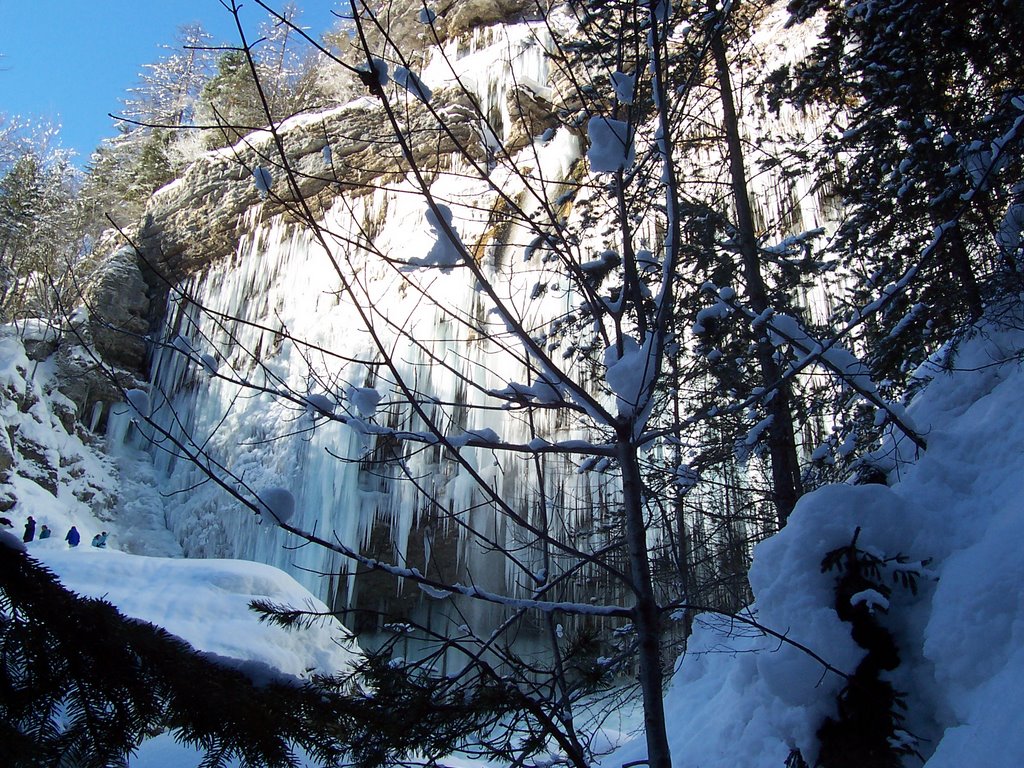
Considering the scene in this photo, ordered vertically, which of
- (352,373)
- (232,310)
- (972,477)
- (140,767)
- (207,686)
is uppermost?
(232,310)

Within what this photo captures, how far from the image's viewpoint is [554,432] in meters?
10.6

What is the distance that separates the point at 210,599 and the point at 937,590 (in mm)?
4225

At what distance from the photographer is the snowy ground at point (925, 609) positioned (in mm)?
2006

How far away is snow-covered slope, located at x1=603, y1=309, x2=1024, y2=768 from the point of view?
1991mm

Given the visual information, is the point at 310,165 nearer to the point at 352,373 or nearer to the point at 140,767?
the point at 352,373

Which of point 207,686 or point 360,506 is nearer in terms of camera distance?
point 207,686

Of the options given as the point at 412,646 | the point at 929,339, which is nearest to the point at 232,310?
the point at 412,646

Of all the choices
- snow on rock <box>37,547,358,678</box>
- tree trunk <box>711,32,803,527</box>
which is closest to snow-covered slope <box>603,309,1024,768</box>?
tree trunk <box>711,32,803,527</box>

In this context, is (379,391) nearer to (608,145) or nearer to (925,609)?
(925,609)

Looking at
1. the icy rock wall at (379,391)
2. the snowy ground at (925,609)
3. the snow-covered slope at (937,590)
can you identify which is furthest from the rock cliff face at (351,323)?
the snow-covered slope at (937,590)

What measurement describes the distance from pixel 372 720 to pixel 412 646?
42.4 ft

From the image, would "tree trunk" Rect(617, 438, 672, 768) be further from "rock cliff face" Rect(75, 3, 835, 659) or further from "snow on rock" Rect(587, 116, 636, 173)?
"rock cliff face" Rect(75, 3, 835, 659)

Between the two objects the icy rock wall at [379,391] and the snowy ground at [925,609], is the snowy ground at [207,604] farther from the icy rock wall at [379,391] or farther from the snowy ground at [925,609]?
the icy rock wall at [379,391]

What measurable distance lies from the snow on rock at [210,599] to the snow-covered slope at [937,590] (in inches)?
92.2
